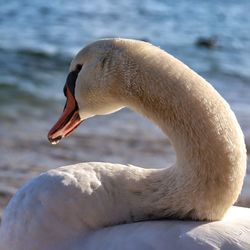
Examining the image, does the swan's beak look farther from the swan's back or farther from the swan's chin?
the swan's back

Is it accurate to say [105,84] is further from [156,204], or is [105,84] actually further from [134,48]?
[156,204]

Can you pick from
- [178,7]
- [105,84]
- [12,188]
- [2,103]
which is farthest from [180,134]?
[178,7]

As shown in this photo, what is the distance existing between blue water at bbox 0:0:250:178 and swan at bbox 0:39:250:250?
3.01 metres

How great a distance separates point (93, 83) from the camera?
10.3ft

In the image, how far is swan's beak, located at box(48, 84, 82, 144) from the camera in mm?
3389

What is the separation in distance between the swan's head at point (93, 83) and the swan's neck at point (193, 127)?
92 mm

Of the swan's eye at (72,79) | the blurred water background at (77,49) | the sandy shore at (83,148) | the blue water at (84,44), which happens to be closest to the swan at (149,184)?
the swan's eye at (72,79)

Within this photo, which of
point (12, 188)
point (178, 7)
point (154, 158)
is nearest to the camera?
point (12, 188)

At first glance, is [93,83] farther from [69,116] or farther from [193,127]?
[193,127]

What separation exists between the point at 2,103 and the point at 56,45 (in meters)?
4.74

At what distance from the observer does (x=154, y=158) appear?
21.4ft

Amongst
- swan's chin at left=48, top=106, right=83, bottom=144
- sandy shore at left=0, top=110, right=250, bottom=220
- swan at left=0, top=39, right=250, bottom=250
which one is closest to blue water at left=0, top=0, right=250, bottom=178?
sandy shore at left=0, top=110, right=250, bottom=220

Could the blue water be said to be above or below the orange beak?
below

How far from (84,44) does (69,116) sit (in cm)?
973
